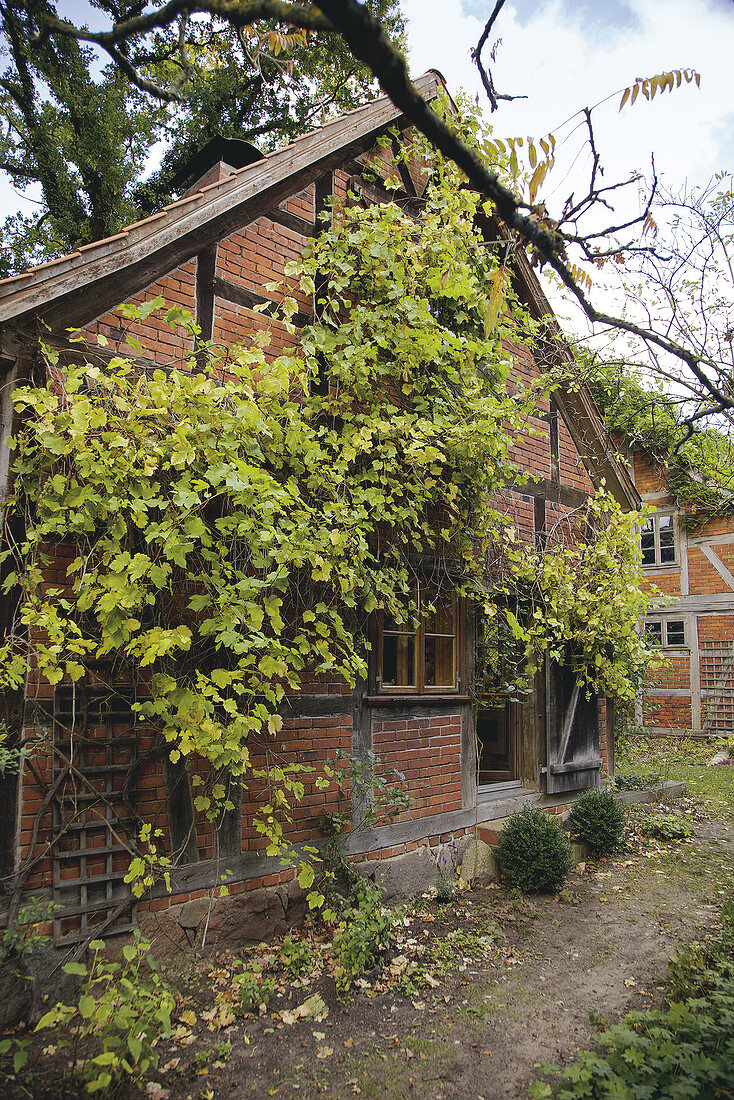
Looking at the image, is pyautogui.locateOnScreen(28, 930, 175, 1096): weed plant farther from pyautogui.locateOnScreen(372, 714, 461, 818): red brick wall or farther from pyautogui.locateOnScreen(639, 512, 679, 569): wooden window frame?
pyautogui.locateOnScreen(639, 512, 679, 569): wooden window frame

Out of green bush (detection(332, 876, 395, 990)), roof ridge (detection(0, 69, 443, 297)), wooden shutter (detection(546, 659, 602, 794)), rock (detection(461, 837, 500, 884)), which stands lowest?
rock (detection(461, 837, 500, 884))

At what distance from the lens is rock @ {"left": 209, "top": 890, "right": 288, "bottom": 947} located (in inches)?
167

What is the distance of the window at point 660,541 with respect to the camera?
52.5 feet

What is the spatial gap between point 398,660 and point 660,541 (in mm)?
12683

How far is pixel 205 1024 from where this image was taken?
3596 millimetres

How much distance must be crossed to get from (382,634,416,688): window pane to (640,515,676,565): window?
39.6 feet

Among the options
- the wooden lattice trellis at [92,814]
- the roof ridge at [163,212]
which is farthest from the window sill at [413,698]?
the roof ridge at [163,212]

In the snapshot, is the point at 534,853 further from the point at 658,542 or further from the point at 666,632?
the point at 658,542

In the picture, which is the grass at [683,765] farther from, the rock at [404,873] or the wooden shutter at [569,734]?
the rock at [404,873]

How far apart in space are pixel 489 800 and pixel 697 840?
288 cm

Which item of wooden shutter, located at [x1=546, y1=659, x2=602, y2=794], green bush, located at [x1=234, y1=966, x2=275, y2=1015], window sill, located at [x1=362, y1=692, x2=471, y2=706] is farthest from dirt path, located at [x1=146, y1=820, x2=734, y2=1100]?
window sill, located at [x1=362, y1=692, x2=471, y2=706]

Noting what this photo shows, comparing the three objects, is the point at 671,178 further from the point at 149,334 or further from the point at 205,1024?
the point at 205,1024

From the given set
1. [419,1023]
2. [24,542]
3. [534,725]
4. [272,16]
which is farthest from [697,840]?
[272,16]

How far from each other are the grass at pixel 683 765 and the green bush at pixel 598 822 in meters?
2.75
